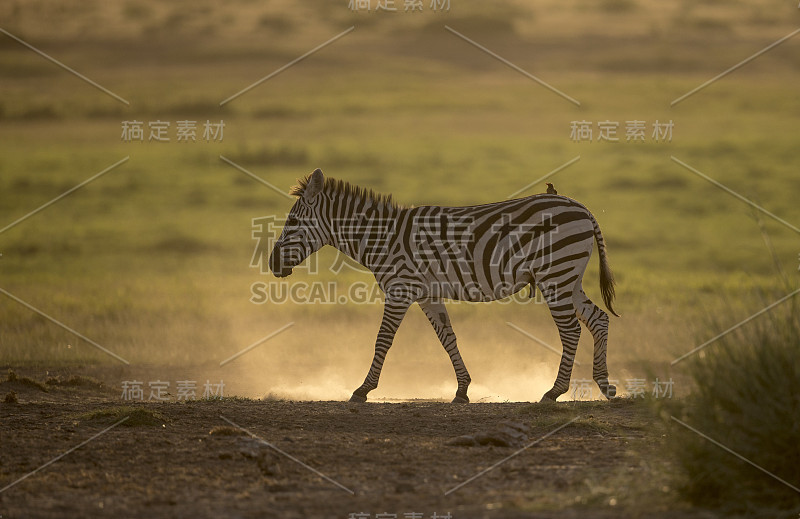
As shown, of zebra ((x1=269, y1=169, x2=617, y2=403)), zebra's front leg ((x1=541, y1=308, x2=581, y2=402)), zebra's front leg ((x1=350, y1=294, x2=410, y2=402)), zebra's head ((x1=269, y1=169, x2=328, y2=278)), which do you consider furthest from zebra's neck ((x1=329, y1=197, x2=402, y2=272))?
zebra's front leg ((x1=541, y1=308, x2=581, y2=402))

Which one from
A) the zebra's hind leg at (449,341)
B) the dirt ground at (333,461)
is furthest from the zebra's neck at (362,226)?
the dirt ground at (333,461)

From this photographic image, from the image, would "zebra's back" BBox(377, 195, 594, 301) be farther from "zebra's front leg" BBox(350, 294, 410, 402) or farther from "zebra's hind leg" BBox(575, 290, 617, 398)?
"zebra's hind leg" BBox(575, 290, 617, 398)

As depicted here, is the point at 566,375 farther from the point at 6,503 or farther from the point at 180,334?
the point at 180,334

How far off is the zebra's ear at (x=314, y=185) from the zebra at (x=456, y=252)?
0.01m

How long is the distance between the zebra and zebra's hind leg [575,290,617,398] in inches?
0.5

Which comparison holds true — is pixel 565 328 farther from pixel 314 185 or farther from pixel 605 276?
pixel 314 185

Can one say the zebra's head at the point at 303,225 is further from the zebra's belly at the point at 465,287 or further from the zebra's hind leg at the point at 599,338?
the zebra's hind leg at the point at 599,338

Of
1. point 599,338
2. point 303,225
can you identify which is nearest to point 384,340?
point 303,225

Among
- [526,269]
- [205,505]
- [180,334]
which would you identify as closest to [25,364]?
[180,334]

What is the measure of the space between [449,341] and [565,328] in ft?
5.18

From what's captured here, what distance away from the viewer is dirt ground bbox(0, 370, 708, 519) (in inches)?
264

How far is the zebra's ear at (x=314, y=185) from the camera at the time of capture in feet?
43.6

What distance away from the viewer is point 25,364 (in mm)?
15906

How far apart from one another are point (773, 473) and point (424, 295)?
6.60 meters
